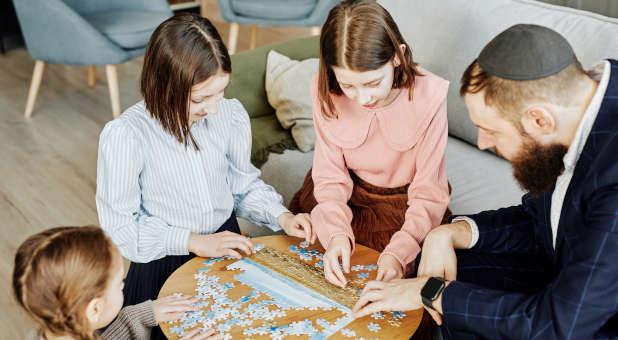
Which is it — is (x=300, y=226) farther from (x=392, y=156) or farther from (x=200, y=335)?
(x=200, y=335)

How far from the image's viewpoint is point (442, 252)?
1604 mm

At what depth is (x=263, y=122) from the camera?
9.37 feet

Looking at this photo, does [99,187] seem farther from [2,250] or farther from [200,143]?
[2,250]

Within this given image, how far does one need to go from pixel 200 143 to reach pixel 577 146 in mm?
1066

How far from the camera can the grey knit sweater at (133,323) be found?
1.50 metres

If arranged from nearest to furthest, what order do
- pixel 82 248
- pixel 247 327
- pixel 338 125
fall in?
pixel 82 248 → pixel 247 327 → pixel 338 125

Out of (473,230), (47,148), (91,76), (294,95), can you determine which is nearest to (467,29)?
(294,95)

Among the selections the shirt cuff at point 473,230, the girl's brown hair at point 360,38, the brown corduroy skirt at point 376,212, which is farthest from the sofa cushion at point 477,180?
the girl's brown hair at point 360,38

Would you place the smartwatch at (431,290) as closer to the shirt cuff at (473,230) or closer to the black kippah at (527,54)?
the shirt cuff at (473,230)

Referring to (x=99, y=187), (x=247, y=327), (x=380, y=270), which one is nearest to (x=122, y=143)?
(x=99, y=187)

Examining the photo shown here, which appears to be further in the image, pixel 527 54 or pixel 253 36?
pixel 253 36

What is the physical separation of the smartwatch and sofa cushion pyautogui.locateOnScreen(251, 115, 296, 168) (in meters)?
1.33

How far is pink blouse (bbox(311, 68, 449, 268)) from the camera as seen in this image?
182 cm

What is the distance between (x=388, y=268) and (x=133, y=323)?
2.23ft
